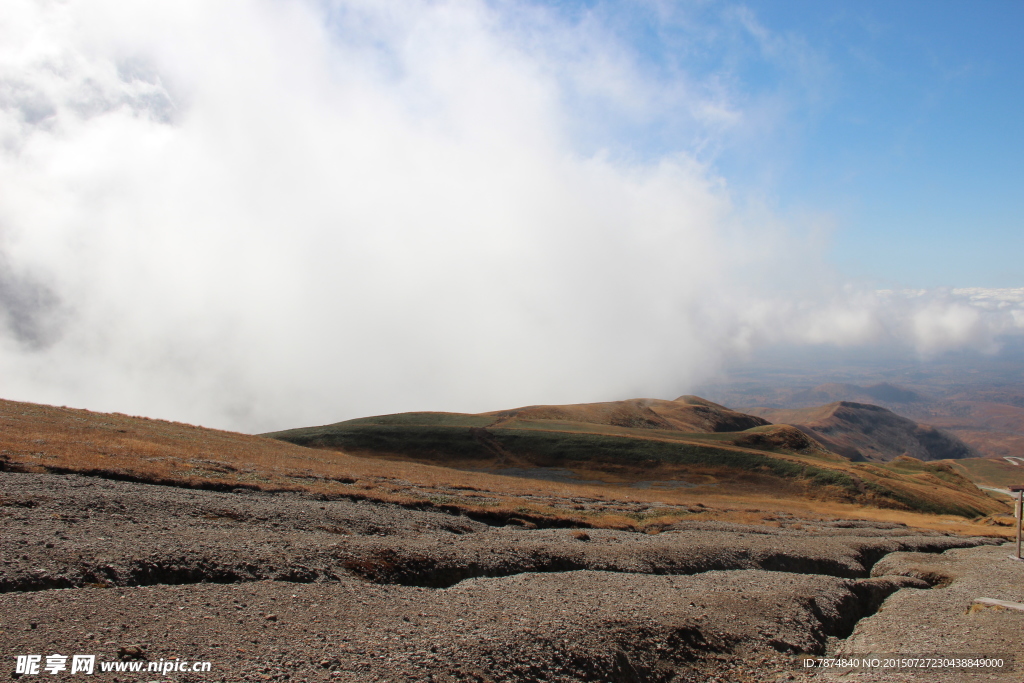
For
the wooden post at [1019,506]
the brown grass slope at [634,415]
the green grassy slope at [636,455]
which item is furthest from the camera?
the brown grass slope at [634,415]

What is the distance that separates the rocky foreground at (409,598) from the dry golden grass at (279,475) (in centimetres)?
336

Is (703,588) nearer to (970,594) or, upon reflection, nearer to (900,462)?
(970,594)

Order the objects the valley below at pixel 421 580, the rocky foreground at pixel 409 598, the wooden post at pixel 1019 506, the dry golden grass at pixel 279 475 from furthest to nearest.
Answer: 1. the wooden post at pixel 1019 506
2. the dry golden grass at pixel 279 475
3. the valley below at pixel 421 580
4. the rocky foreground at pixel 409 598

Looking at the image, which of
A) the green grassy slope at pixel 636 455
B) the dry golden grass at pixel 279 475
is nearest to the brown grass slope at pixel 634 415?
the green grassy slope at pixel 636 455

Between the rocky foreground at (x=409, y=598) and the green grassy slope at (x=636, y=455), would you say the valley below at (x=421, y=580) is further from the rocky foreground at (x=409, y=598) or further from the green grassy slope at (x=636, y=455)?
the green grassy slope at (x=636, y=455)

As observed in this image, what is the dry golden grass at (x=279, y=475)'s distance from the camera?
99.3 ft

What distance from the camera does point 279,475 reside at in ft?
119

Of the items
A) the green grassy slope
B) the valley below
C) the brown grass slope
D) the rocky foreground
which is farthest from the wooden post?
the brown grass slope

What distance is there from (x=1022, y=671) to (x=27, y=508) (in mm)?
34435

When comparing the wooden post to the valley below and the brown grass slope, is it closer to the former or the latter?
the valley below

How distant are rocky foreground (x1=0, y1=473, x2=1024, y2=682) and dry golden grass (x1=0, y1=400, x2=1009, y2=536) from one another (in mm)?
3359

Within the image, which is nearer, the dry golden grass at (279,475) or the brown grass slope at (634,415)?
the dry golden grass at (279,475)

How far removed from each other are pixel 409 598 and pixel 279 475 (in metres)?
22.9

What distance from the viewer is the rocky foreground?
40.8 ft
